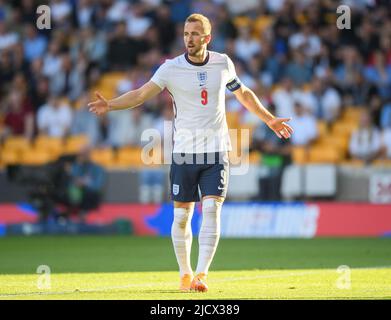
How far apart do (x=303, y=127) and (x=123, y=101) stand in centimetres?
1301

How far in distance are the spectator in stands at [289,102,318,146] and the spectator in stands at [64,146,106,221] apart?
421 cm

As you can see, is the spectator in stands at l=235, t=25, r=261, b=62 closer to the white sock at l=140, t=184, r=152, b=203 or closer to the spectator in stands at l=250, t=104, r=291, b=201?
the spectator in stands at l=250, t=104, r=291, b=201

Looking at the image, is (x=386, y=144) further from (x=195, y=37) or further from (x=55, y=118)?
(x=195, y=37)

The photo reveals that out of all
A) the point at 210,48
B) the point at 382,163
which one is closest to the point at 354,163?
the point at 382,163

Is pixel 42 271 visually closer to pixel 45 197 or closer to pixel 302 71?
pixel 45 197

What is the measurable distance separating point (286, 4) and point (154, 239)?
314 inches

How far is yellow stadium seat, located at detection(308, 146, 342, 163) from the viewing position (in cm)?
2377

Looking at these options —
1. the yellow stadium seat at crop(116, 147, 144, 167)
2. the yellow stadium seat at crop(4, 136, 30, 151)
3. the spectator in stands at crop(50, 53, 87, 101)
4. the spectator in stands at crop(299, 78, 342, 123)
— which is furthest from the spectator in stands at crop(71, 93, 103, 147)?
the spectator in stands at crop(299, 78, 342, 123)

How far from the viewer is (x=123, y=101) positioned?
36.7 ft

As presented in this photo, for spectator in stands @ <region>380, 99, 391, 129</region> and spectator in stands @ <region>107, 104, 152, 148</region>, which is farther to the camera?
spectator in stands @ <region>107, 104, 152, 148</region>

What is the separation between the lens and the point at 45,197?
23109 millimetres

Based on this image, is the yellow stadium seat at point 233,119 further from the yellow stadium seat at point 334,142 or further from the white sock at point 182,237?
the white sock at point 182,237

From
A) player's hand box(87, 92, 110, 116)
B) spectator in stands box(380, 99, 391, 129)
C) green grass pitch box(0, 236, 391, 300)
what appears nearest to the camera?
player's hand box(87, 92, 110, 116)
